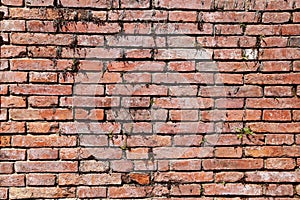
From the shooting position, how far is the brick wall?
8.64 ft

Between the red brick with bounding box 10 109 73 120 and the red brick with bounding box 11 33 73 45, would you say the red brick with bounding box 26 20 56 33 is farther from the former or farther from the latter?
the red brick with bounding box 10 109 73 120

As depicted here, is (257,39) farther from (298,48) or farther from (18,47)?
(18,47)

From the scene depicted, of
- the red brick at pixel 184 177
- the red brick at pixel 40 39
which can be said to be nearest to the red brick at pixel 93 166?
the red brick at pixel 184 177

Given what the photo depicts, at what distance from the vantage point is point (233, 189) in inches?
107

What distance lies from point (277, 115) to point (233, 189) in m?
0.55

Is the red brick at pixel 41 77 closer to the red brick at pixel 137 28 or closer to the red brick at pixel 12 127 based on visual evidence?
the red brick at pixel 12 127

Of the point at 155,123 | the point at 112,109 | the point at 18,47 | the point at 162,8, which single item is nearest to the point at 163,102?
the point at 155,123

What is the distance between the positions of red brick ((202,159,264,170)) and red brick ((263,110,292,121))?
0.28 meters

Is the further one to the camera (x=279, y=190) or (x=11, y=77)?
(x=279, y=190)

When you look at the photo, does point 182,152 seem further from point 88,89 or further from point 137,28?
point 137,28

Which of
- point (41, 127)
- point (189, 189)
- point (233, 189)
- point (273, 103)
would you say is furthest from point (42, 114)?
point (273, 103)

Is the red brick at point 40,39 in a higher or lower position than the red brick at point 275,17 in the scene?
lower

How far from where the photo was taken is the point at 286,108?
2.70m

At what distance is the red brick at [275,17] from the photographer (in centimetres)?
269
